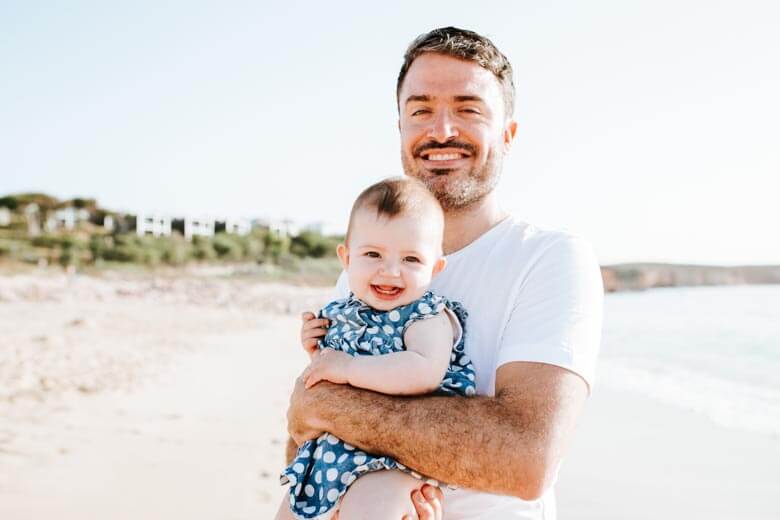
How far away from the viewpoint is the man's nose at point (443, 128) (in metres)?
2.50

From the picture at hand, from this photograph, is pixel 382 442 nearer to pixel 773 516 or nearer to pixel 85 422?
pixel 773 516

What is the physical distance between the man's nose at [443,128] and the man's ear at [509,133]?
0.28m

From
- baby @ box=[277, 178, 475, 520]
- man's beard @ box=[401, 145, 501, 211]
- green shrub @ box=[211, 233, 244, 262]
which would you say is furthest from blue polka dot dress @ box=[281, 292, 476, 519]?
green shrub @ box=[211, 233, 244, 262]

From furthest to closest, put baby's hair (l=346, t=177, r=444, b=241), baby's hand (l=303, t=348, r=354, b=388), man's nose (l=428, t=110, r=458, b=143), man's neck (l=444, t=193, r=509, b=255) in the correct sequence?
1. man's nose (l=428, t=110, r=458, b=143)
2. man's neck (l=444, t=193, r=509, b=255)
3. baby's hair (l=346, t=177, r=444, b=241)
4. baby's hand (l=303, t=348, r=354, b=388)

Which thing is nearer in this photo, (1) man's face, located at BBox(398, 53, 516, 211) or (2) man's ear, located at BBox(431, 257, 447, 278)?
(2) man's ear, located at BBox(431, 257, 447, 278)

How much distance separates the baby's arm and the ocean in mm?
6442

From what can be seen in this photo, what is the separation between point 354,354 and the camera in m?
2.08

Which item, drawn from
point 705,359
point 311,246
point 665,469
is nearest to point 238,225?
point 311,246

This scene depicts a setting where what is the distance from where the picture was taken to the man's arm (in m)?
1.78

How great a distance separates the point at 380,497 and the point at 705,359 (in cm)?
1099

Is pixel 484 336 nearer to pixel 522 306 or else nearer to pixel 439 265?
pixel 522 306

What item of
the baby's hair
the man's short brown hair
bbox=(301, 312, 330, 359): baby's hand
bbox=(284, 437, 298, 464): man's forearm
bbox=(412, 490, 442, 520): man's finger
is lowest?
bbox=(284, 437, 298, 464): man's forearm

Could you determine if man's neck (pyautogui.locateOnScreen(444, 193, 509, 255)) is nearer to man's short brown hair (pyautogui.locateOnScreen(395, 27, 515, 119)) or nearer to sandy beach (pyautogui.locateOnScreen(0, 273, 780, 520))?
man's short brown hair (pyautogui.locateOnScreen(395, 27, 515, 119))

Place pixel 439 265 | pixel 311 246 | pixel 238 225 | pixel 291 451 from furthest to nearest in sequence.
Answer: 1. pixel 238 225
2. pixel 311 246
3. pixel 291 451
4. pixel 439 265
